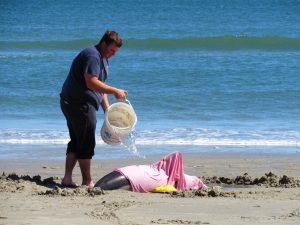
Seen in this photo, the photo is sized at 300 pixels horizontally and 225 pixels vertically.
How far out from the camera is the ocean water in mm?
11266

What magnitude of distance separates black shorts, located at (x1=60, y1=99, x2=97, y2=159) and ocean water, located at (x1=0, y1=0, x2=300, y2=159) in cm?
231

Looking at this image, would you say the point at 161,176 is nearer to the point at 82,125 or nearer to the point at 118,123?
the point at 118,123

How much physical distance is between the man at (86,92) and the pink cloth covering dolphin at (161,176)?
44cm

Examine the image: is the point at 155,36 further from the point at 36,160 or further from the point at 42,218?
the point at 42,218

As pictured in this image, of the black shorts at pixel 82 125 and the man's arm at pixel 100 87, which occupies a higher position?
the man's arm at pixel 100 87

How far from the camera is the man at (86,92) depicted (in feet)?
24.6

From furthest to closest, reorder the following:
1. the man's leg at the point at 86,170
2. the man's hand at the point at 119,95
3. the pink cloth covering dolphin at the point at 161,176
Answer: the man's leg at the point at 86,170 → the pink cloth covering dolphin at the point at 161,176 → the man's hand at the point at 119,95

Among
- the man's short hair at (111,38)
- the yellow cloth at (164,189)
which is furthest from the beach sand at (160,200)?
the man's short hair at (111,38)

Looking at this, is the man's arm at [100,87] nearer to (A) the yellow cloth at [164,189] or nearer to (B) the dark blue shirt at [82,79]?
(B) the dark blue shirt at [82,79]

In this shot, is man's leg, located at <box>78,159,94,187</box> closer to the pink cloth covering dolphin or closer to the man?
the man

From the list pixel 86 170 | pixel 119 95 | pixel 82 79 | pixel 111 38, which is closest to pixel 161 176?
pixel 86 170

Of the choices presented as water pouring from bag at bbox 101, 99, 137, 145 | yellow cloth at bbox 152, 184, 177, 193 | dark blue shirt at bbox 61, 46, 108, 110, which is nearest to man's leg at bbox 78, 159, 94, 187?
water pouring from bag at bbox 101, 99, 137, 145

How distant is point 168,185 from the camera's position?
24.6 ft

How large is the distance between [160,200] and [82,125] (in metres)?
1.11
